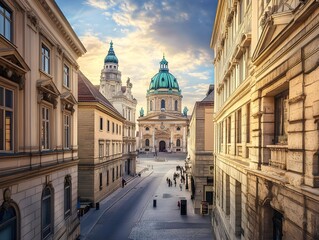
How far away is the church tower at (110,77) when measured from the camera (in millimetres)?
69750

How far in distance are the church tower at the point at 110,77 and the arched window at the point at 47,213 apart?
176ft

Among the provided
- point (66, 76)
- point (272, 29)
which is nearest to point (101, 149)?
point (66, 76)

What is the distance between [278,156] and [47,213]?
11247mm

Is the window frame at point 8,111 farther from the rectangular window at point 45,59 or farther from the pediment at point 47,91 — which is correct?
the rectangular window at point 45,59

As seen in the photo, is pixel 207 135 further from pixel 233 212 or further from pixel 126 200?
pixel 233 212

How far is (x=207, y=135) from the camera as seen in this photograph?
2861cm

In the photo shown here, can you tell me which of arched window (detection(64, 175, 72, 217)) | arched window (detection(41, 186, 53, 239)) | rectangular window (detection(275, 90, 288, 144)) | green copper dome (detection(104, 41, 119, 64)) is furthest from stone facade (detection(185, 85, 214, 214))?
green copper dome (detection(104, 41, 119, 64))

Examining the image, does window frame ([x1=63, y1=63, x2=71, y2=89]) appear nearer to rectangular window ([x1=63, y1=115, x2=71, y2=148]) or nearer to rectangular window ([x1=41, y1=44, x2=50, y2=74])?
rectangular window ([x1=63, y1=115, x2=71, y2=148])

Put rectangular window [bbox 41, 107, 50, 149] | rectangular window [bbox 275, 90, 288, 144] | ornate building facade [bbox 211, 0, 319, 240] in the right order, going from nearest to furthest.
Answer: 1. ornate building facade [bbox 211, 0, 319, 240]
2. rectangular window [bbox 275, 90, 288, 144]
3. rectangular window [bbox 41, 107, 50, 149]

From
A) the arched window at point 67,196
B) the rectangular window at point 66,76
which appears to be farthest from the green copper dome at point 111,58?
the arched window at point 67,196

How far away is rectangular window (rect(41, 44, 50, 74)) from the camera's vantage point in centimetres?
1370

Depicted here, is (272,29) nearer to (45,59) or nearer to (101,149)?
(45,59)

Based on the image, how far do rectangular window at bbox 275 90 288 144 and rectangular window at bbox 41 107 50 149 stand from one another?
10.1 metres

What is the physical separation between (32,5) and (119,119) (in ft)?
103
